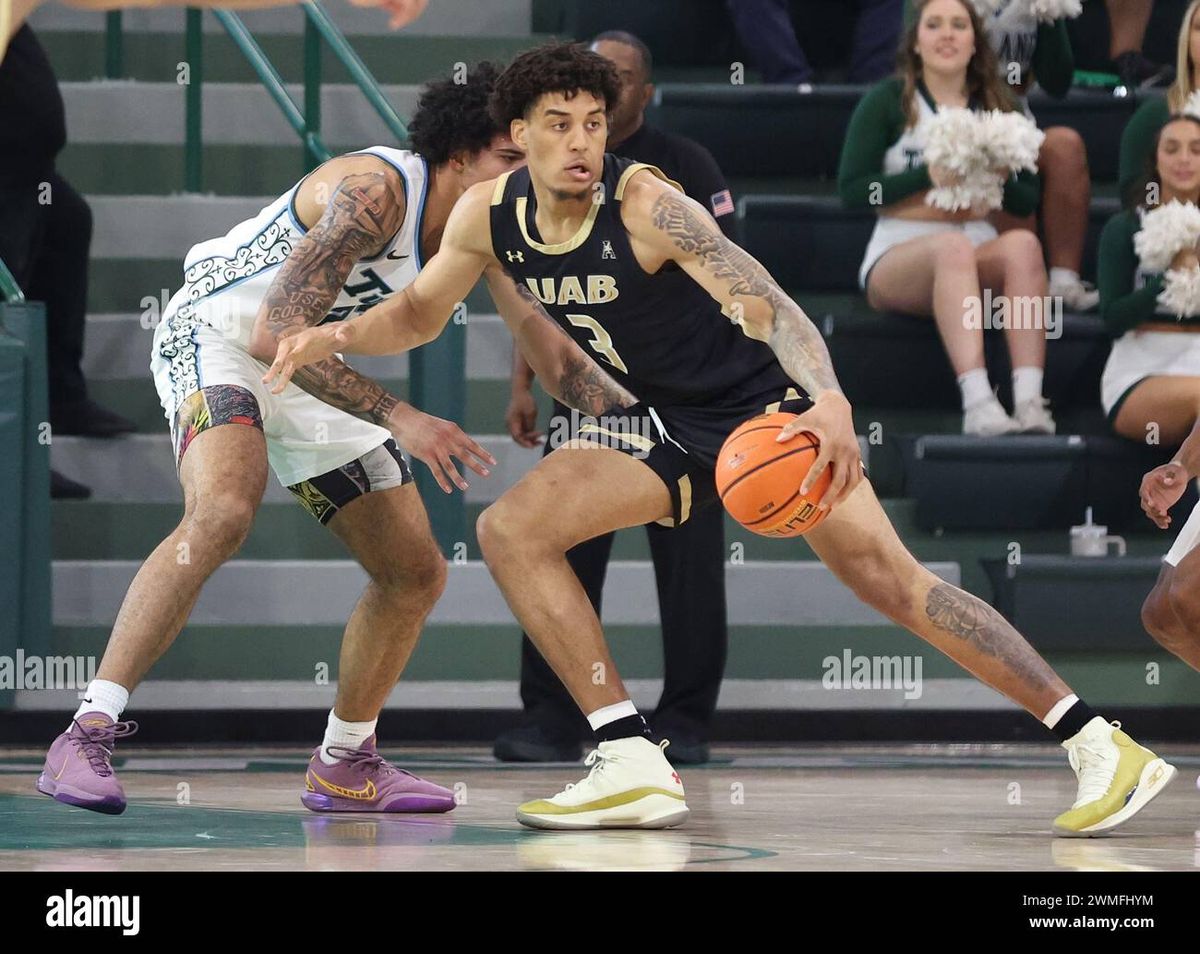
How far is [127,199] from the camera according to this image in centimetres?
828

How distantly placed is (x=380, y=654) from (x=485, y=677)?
201cm

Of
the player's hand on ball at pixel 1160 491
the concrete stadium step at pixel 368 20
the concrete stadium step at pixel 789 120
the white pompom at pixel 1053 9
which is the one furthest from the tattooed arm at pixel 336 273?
→ the concrete stadium step at pixel 368 20

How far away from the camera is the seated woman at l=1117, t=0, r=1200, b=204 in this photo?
756cm

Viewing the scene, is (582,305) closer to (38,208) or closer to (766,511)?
(766,511)

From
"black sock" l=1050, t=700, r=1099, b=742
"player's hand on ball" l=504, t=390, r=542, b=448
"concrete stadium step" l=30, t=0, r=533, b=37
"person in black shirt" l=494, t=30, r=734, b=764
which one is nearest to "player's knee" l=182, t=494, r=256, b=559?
"person in black shirt" l=494, t=30, r=734, b=764

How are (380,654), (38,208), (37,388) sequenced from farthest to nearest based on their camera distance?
(38,208) → (37,388) → (380,654)

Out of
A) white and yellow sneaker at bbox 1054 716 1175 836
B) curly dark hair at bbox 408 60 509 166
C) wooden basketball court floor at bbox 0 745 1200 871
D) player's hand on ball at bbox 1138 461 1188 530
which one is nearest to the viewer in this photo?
wooden basketball court floor at bbox 0 745 1200 871

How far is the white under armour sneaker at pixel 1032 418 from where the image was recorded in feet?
24.4

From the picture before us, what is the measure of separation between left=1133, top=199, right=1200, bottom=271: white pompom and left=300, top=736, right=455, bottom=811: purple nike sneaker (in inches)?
139

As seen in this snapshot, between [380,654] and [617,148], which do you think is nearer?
[380,654]

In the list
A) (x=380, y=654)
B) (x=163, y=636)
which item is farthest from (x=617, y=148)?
(x=163, y=636)

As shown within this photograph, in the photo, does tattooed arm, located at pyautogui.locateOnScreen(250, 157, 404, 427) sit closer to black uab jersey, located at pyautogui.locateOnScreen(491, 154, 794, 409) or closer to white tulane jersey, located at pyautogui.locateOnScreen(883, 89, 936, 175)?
black uab jersey, located at pyautogui.locateOnScreen(491, 154, 794, 409)

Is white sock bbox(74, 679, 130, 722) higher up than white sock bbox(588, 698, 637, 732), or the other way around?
white sock bbox(74, 679, 130, 722)

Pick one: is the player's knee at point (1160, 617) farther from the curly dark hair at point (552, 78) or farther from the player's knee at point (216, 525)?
the player's knee at point (216, 525)
